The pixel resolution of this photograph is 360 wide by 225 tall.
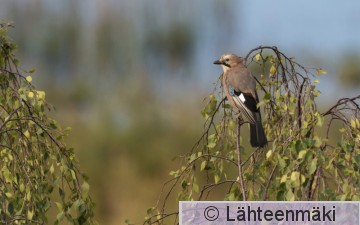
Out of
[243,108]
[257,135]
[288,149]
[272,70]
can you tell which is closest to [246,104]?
[243,108]

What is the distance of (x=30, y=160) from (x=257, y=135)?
1192mm

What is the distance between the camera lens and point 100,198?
12.0 m

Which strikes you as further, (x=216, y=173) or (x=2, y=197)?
(x=216, y=173)

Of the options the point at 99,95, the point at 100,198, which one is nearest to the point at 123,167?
the point at 100,198

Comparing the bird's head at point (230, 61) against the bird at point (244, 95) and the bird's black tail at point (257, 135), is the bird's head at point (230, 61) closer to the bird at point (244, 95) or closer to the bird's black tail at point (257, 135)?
the bird at point (244, 95)

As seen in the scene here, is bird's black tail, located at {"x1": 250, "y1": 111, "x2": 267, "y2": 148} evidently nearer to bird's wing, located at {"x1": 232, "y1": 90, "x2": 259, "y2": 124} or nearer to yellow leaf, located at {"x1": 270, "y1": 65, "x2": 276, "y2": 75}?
bird's wing, located at {"x1": 232, "y1": 90, "x2": 259, "y2": 124}

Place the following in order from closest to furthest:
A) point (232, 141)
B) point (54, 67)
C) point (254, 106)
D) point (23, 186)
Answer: point (23, 186) < point (232, 141) < point (254, 106) < point (54, 67)

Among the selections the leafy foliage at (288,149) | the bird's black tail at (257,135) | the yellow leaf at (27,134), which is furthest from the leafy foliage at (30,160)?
the bird's black tail at (257,135)

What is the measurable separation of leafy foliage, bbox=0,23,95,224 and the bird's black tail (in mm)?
→ 922

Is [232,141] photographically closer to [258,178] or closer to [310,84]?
[258,178]

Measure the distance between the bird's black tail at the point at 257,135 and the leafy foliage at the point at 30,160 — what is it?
92 centimetres

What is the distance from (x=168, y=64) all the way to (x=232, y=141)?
14.2m

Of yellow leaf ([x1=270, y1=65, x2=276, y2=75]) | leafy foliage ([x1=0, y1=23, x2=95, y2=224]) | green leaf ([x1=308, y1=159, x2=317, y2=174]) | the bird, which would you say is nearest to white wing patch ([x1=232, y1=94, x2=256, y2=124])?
the bird

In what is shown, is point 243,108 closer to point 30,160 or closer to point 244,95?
point 244,95
